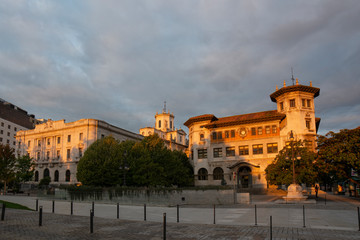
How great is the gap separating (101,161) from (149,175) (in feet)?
23.0

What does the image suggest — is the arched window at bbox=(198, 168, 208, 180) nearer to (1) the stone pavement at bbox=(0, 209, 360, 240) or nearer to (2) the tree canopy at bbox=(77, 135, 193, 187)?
(2) the tree canopy at bbox=(77, 135, 193, 187)

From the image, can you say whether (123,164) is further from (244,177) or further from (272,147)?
(272,147)

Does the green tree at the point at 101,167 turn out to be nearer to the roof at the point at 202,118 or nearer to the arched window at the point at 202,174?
the arched window at the point at 202,174

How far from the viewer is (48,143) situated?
231 ft

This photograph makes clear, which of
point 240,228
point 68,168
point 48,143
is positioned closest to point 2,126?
point 48,143

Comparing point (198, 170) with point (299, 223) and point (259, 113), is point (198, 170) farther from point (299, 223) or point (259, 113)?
point (299, 223)

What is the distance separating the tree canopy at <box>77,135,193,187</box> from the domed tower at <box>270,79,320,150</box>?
22770 millimetres

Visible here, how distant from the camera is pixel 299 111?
162ft

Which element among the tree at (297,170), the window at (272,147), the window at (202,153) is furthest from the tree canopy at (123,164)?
the window at (272,147)

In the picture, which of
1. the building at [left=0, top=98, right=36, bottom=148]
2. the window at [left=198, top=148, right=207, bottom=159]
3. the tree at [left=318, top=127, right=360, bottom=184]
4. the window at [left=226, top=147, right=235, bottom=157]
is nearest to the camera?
the tree at [left=318, top=127, right=360, bottom=184]

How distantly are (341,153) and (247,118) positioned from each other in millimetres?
24755

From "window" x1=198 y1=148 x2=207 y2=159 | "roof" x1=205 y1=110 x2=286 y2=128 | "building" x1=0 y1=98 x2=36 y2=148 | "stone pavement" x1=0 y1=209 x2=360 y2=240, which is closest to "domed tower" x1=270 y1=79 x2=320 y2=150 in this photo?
"roof" x1=205 y1=110 x2=286 y2=128

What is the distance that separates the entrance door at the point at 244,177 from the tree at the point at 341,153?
20218 millimetres

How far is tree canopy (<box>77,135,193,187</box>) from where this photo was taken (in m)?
38.2
